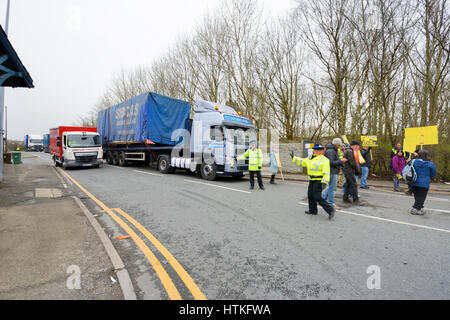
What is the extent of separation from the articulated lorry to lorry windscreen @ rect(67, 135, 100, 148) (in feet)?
4.52

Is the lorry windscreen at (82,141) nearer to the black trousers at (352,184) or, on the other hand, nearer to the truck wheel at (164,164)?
the truck wheel at (164,164)

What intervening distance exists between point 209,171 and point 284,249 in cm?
738

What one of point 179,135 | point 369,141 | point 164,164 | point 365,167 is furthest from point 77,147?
point 369,141

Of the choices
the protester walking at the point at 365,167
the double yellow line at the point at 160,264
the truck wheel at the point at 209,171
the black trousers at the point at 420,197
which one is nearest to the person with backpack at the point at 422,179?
the black trousers at the point at 420,197

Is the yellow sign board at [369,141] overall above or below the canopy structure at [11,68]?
below

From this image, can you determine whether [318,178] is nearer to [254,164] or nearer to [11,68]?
[254,164]

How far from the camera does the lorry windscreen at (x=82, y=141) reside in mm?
14812

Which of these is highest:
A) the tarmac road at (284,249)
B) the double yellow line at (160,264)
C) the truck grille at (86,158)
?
the truck grille at (86,158)

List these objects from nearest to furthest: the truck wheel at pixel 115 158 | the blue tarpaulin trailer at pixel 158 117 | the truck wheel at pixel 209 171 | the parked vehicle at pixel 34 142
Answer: the truck wheel at pixel 209 171 → the blue tarpaulin trailer at pixel 158 117 → the truck wheel at pixel 115 158 → the parked vehicle at pixel 34 142

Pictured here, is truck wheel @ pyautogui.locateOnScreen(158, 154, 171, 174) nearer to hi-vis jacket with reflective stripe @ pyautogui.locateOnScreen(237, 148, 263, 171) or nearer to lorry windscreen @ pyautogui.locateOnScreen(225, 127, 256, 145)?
lorry windscreen @ pyautogui.locateOnScreen(225, 127, 256, 145)

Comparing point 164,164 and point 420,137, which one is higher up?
point 420,137

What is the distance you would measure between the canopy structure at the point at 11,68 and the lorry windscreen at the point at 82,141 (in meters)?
7.38

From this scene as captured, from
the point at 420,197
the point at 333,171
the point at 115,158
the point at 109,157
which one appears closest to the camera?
the point at 420,197

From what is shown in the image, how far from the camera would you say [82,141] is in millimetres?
15211
